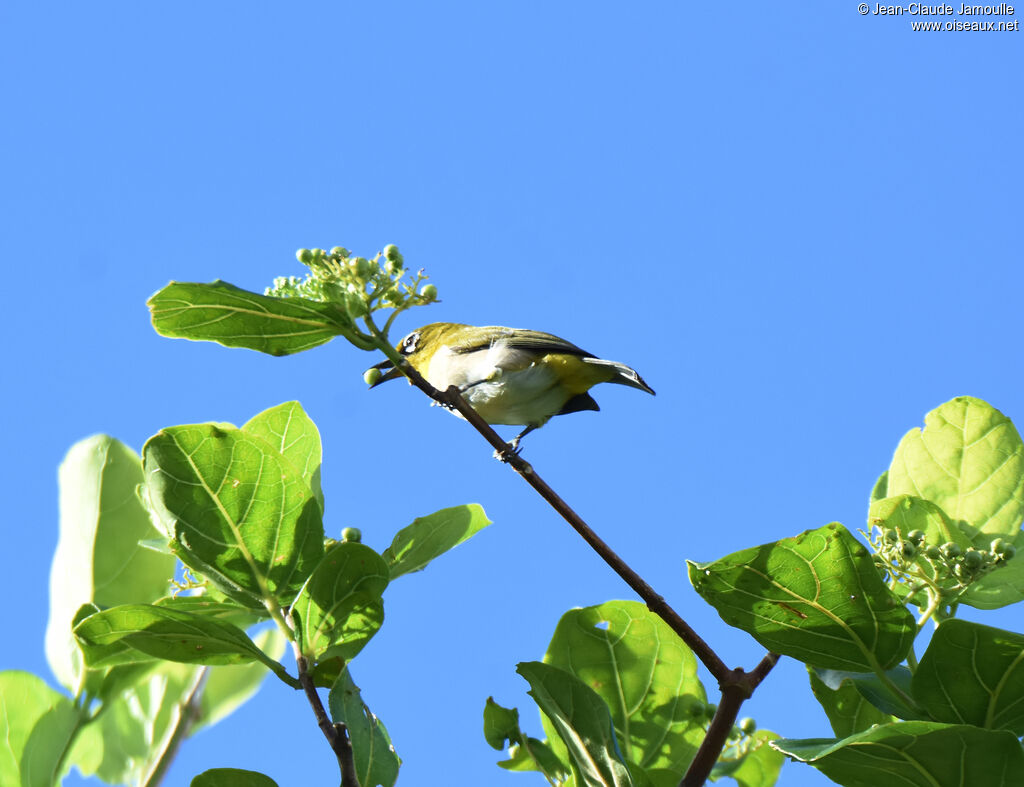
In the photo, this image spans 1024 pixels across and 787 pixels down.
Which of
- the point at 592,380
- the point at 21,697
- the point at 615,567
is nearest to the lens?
the point at 615,567

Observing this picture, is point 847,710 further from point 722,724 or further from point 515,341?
point 515,341

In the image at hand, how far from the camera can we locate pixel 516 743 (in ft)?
7.88

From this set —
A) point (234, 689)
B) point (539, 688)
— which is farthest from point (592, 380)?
point (539, 688)

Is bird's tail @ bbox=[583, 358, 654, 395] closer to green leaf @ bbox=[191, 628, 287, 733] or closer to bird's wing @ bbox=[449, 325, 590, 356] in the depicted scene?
bird's wing @ bbox=[449, 325, 590, 356]

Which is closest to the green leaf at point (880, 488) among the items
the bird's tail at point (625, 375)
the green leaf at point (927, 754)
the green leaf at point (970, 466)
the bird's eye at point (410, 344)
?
the green leaf at point (970, 466)

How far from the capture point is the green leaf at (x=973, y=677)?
6.07 ft

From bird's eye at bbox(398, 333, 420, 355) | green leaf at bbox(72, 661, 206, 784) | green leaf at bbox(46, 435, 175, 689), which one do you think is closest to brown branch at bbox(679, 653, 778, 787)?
green leaf at bbox(72, 661, 206, 784)

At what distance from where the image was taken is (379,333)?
7.07ft

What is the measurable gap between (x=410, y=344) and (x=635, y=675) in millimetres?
A: 4399

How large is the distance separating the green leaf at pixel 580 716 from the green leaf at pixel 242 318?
2.71ft

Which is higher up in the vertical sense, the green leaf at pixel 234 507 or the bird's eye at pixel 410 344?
the bird's eye at pixel 410 344

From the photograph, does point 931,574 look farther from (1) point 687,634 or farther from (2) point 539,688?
(2) point 539,688

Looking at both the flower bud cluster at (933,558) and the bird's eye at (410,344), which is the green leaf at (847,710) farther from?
the bird's eye at (410,344)

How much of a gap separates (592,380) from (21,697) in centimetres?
379
